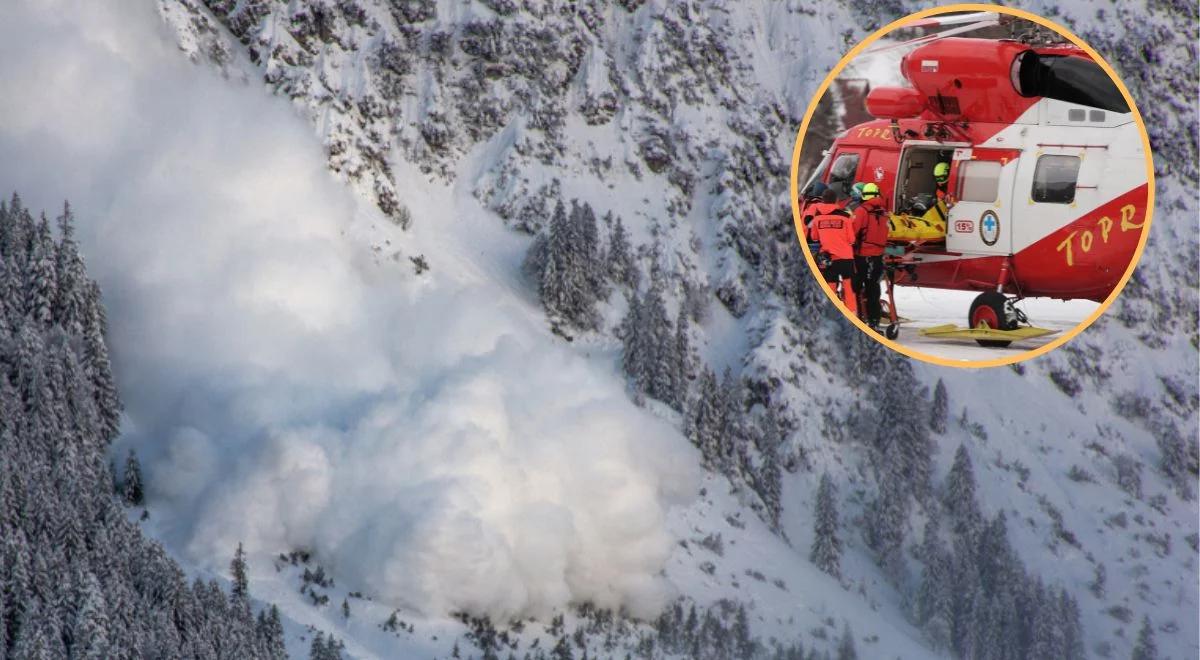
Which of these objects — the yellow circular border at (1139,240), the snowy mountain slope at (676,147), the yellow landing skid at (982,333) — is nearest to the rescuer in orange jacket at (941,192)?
the yellow landing skid at (982,333)

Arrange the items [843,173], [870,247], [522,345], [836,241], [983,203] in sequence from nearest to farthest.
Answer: [836,241] → [870,247] → [983,203] → [843,173] → [522,345]

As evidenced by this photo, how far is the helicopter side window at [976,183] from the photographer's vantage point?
1366 inches

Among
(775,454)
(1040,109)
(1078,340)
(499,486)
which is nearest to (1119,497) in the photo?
(1078,340)

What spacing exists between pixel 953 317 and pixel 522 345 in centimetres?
11423

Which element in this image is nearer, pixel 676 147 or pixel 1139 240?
pixel 1139 240

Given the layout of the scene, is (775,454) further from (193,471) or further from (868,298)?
(868,298)

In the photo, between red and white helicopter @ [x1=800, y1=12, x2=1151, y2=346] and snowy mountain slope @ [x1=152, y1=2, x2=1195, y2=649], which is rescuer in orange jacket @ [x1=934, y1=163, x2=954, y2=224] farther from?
snowy mountain slope @ [x1=152, y1=2, x2=1195, y2=649]

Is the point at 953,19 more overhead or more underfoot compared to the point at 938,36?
more overhead

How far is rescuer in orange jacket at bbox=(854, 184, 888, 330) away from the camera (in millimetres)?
34094

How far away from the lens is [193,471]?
12419 centimetres

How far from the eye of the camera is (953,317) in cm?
3447

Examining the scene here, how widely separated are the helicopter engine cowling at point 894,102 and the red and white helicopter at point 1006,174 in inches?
0.8

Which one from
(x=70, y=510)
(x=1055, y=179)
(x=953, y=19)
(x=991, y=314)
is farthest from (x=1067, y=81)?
(x=70, y=510)

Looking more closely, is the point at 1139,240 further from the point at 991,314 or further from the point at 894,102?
the point at 894,102
